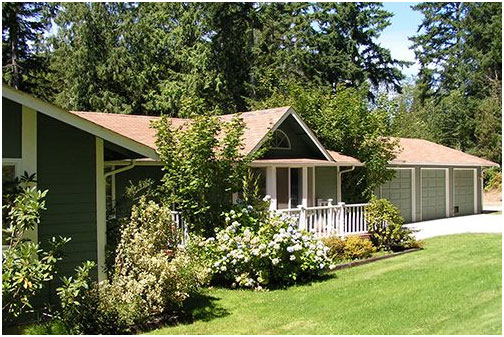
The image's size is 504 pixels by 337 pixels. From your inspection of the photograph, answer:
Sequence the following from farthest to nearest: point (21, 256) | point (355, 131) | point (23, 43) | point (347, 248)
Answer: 1. point (23, 43)
2. point (355, 131)
3. point (347, 248)
4. point (21, 256)

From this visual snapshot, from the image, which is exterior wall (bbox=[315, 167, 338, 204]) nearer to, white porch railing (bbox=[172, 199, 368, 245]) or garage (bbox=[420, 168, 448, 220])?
white porch railing (bbox=[172, 199, 368, 245])

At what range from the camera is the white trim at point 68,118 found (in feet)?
24.2

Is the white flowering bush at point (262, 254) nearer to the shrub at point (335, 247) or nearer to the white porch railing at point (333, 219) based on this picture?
the shrub at point (335, 247)

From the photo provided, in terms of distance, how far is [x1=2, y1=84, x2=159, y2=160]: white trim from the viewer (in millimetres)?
7363

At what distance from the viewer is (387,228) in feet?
47.7

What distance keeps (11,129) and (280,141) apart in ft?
31.4

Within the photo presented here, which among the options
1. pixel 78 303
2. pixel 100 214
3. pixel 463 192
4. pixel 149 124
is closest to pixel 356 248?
pixel 149 124

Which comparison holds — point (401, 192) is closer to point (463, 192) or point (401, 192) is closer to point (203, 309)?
point (463, 192)

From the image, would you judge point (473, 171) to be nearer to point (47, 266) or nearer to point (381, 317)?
point (381, 317)

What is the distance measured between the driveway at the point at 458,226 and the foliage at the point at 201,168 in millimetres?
8198

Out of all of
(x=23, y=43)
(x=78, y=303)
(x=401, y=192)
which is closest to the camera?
(x=78, y=303)

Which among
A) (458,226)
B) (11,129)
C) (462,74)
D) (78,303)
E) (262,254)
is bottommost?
(458,226)

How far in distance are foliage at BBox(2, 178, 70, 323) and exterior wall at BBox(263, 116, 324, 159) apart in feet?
30.9

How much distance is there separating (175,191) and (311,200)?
6622 mm
